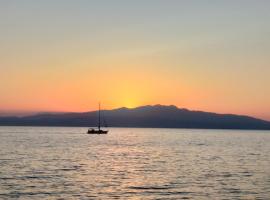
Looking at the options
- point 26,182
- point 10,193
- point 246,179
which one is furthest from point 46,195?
point 246,179

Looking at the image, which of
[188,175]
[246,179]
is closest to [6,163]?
[188,175]

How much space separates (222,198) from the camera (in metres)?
45.9

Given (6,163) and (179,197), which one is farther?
(6,163)

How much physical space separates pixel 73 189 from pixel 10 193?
6.77 m

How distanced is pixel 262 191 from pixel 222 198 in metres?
6.56

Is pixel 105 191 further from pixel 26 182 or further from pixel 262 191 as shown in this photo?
pixel 262 191

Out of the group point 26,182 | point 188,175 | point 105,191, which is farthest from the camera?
point 188,175

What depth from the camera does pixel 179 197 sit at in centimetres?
4609

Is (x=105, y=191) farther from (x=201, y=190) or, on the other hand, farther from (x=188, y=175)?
(x=188, y=175)

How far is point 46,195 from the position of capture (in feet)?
151

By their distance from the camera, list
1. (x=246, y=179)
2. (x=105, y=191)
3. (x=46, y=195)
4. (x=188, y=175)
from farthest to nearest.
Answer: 1. (x=188, y=175)
2. (x=246, y=179)
3. (x=105, y=191)
4. (x=46, y=195)

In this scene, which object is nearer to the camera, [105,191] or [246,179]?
[105,191]

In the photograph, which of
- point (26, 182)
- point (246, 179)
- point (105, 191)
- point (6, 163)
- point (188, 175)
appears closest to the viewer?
point (105, 191)

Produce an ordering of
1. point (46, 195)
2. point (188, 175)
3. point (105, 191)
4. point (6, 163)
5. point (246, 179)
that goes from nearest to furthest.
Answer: point (46, 195) < point (105, 191) < point (246, 179) < point (188, 175) < point (6, 163)
